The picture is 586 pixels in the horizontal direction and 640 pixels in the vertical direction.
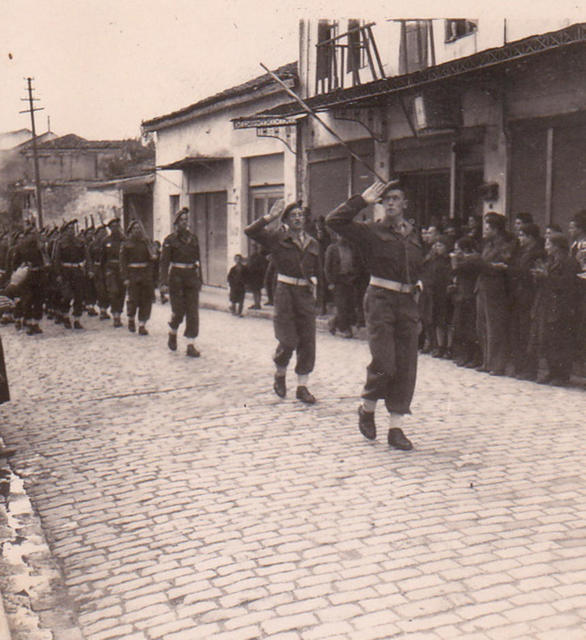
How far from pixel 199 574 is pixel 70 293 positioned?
12.2 m

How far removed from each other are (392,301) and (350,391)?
2537 mm

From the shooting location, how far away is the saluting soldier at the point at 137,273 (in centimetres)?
1452

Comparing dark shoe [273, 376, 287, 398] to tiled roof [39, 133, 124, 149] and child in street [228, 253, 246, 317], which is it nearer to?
child in street [228, 253, 246, 317]

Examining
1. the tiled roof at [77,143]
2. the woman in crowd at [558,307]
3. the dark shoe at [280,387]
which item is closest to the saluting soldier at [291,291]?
the dark shoe at [280,387]

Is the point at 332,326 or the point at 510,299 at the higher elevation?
the point at 510,299

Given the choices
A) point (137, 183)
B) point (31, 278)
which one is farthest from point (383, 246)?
point (137, 183)

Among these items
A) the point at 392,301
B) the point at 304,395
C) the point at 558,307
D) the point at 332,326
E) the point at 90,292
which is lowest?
the point at 332,326

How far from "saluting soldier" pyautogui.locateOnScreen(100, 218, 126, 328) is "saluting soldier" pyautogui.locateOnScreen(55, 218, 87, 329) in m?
0.42

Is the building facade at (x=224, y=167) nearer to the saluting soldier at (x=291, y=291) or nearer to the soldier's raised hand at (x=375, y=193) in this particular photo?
the saluting soldier at (x=291, y=291)

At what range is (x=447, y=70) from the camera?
12125mm

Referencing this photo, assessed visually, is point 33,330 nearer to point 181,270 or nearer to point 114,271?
A: point 114,271

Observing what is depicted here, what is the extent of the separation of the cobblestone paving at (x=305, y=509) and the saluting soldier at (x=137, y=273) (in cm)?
482

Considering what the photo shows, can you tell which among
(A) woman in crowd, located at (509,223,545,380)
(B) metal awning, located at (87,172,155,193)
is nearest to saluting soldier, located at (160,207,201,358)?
(A) woman in crowd, located at (509,223,545,380)

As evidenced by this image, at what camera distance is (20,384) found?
1007 cm
